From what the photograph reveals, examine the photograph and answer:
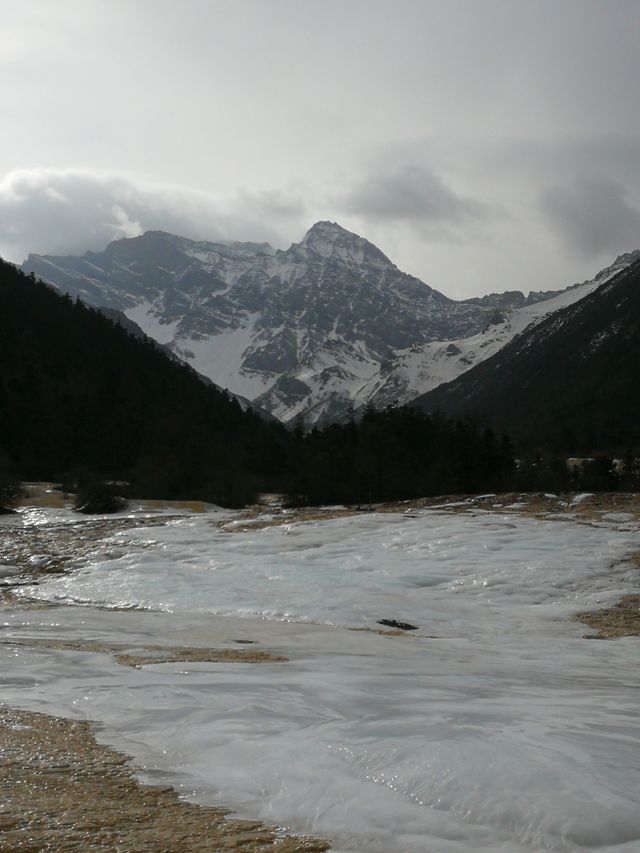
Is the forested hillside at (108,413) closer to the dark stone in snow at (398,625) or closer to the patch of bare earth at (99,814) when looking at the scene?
the dark stone in snow at (398,625)

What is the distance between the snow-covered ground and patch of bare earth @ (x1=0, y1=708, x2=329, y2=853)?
9.0 inches

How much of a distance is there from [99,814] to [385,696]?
3418 mm

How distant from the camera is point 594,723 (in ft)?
18.7

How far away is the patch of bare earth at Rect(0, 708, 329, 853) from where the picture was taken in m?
3.46

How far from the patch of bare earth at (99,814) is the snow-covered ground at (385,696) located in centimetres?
23

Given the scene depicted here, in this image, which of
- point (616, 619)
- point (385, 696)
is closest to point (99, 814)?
point (385, 696)

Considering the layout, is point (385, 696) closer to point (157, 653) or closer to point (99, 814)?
point (99, 814)

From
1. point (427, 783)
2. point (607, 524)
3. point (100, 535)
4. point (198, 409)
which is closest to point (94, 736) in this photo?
point (427, 783)

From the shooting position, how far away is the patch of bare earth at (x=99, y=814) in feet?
11.4

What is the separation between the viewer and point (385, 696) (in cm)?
673

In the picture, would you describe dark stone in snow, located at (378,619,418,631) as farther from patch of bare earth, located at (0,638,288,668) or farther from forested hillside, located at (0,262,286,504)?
forested hillside, located at (0,262,286,504)

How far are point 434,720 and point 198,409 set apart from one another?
104 meters

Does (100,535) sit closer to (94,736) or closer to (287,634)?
(287,634)

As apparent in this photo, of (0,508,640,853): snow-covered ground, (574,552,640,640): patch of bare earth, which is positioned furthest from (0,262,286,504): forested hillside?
(574,552,640,640): patch of bare earth
